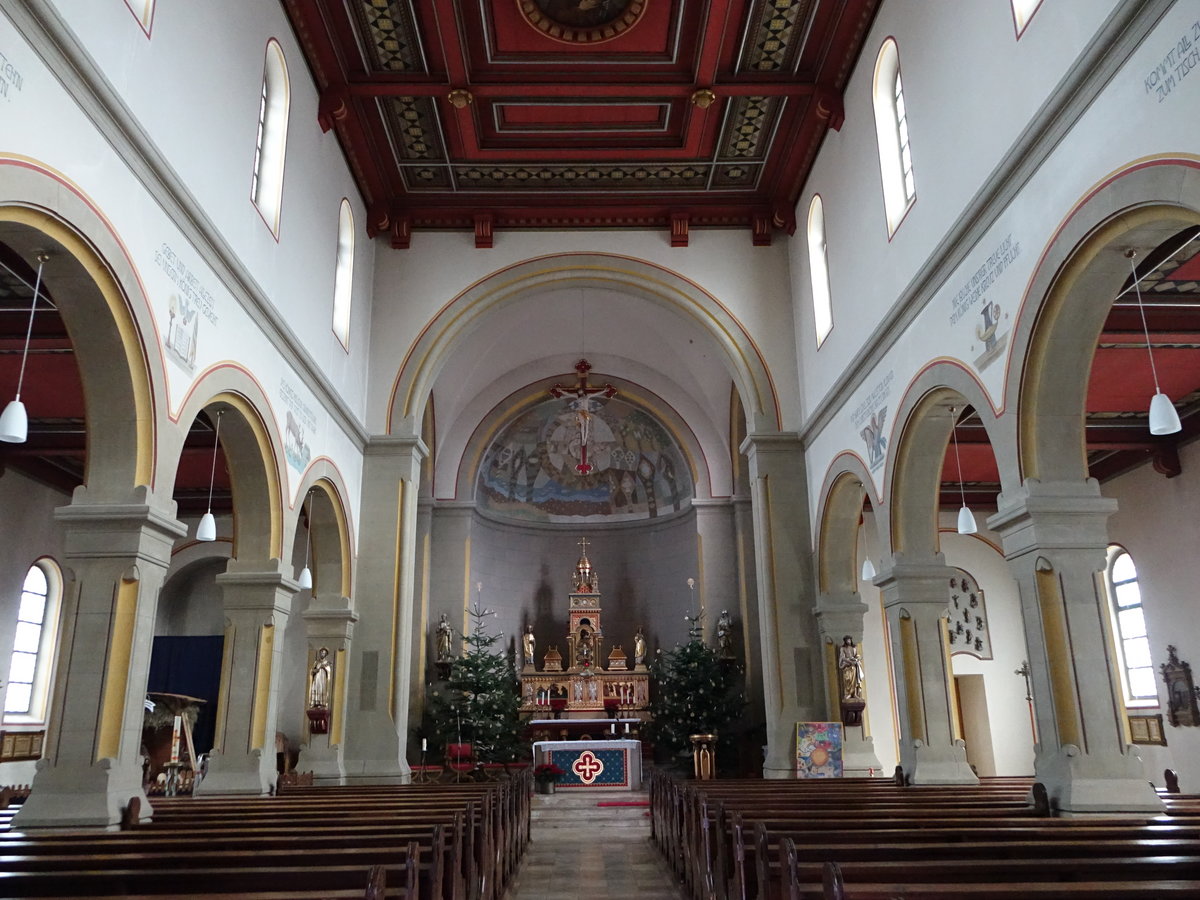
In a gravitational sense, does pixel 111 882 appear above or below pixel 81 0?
below

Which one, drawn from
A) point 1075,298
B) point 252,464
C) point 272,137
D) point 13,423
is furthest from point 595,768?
point 13,423

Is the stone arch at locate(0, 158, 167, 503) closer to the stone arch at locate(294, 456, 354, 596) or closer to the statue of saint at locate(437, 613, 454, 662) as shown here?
the stone arch at locate(294, 456, 354, 596)

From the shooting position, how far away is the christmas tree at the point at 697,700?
58.9 ft

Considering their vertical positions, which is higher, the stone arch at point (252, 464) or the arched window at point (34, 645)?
the stone arch at point (252, 464)

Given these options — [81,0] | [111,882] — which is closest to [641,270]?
[81,0]

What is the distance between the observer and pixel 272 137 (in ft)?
37.9

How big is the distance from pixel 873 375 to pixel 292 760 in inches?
Result: 564

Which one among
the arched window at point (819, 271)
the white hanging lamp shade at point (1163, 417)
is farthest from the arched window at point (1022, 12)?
the arched window at point (819, 271)

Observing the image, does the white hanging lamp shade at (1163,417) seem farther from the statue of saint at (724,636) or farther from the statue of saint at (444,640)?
the statue of saint at (444,640)

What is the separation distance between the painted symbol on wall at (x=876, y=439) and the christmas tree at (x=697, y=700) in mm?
7093

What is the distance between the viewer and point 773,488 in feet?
52.2

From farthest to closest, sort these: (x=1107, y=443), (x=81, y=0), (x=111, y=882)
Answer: (x=1107, y=443) < (x=81, y=0) < (x=111, y=882)

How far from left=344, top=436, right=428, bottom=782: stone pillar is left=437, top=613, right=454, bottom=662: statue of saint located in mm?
4480

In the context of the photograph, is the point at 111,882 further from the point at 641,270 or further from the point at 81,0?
the point at 641,270
